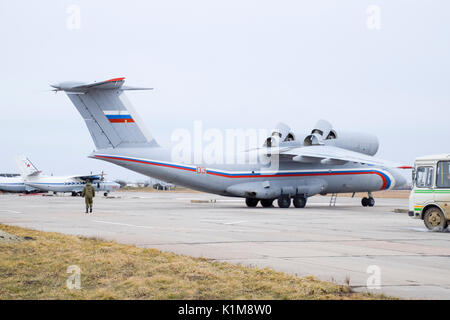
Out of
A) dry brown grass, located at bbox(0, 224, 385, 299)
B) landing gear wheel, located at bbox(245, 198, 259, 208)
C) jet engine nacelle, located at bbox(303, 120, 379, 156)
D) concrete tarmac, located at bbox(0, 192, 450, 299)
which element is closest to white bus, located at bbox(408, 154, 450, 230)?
concrete tarmac, located at bbox(0, 192, 450, 299)

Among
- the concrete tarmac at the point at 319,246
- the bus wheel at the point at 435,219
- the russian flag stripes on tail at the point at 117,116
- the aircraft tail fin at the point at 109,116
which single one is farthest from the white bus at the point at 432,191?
the russian flag stripes on tail at the point at 117,116

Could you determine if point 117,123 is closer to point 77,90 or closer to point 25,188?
point 77,90

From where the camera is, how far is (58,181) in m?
76.2

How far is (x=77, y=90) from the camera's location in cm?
3316

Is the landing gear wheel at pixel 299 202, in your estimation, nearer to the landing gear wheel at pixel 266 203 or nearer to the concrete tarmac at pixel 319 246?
the landing gear wheel at pixel 266 203

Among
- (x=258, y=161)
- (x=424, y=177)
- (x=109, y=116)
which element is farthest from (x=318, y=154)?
(x=424, y=177)

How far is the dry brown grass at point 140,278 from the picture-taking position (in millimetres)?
8430

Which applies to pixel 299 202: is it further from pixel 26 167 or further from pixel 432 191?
pixel 26 167

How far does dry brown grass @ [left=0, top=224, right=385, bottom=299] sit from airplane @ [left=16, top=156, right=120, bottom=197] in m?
63.8

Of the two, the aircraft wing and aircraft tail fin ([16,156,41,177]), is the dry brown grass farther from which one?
aircraft tail fin ([16,156,41,177])

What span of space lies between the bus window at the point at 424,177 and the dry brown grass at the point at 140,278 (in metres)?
12.2

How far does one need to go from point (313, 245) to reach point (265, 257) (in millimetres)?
3025

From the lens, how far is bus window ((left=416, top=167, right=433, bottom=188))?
21.0 m

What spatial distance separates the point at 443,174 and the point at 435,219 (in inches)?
66.1
